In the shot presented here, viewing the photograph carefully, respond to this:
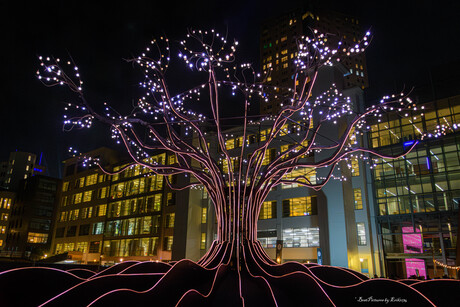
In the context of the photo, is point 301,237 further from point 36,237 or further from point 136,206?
point 36,237

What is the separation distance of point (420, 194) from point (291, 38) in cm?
7674

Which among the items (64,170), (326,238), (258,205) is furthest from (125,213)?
(258,205)

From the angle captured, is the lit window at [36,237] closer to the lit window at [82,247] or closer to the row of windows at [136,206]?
the lit window at [82,247]

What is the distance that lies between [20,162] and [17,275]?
109936 millimetres

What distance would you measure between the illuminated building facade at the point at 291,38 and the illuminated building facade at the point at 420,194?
5975cm

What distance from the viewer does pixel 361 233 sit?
30.5 m

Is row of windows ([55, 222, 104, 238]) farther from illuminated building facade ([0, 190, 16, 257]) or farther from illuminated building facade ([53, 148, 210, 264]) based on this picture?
illuminated building facade ([0, 190, 16, 257])

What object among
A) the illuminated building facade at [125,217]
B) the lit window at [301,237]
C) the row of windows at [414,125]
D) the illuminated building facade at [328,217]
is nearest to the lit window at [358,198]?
the illuminated building facade at [328,217]

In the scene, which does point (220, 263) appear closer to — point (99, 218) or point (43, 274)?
point (43, 274)

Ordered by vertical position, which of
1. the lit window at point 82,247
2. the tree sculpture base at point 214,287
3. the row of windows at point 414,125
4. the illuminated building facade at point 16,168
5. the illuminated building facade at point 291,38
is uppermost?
the illuminated building facade at point 291,38

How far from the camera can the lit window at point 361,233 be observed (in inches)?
1188

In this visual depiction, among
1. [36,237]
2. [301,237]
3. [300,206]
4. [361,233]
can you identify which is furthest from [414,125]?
[36,237]

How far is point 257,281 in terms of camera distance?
10.5 meters

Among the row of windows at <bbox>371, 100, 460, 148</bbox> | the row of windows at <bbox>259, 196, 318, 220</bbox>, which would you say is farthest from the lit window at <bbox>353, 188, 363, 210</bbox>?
the row of windows at <bbox>371, 100, 460, 148</bbox>
